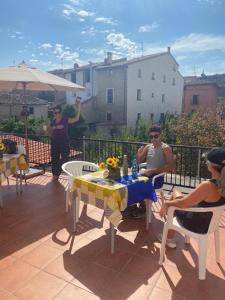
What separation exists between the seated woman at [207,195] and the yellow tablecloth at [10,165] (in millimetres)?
2547

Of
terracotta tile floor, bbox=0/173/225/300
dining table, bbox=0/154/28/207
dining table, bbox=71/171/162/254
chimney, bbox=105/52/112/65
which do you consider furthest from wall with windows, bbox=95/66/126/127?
dining table, bbox=71/171/162/254

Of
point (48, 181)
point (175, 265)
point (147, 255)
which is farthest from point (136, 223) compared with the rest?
point (48, 181)

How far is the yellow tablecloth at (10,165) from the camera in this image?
3607mm

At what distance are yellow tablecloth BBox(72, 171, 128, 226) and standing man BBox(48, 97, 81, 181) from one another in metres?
2.23

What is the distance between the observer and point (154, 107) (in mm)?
24750

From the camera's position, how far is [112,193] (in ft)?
7.77

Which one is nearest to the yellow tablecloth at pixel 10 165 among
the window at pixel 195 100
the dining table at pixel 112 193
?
the dining table at pixel 112 193

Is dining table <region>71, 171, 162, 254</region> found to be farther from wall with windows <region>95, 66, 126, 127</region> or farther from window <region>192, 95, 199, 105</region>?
window <region>192, 95, 199, 105</region>

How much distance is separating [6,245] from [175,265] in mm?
1775

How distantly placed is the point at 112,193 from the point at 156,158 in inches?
45.2

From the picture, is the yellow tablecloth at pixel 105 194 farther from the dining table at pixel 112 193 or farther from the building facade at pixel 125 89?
the building facade at pixel 125 89

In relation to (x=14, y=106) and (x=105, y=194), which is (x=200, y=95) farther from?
(x=105, y=194)

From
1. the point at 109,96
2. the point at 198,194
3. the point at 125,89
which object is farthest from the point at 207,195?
the point at 109,96

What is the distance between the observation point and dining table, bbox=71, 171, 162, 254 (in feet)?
7.80
